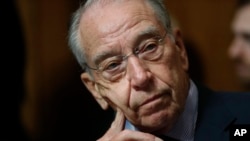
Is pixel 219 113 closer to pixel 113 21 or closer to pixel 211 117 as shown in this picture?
pixel 211 117

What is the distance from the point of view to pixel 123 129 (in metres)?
2.41

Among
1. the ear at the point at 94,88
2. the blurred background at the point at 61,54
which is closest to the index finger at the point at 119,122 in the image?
the ear at the point at 94,88

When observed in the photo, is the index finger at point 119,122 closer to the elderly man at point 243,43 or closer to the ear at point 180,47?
the ear at point 180,47

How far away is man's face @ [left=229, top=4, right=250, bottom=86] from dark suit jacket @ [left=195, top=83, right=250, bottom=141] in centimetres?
136

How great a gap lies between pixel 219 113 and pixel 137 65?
400mm

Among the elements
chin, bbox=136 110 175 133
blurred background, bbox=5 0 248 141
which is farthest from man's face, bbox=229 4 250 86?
chin, bbox=136 110 175 133

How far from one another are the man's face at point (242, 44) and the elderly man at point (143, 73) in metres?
1.44

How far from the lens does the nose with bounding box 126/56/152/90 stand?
2.24 meters

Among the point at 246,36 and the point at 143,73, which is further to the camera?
the point at 246,36

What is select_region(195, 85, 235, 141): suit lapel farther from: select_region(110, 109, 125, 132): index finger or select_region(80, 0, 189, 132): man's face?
select_region(110, 109, 125, 132): index finger

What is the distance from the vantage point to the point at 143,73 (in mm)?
2250

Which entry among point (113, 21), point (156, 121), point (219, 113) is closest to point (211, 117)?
point (219, 113)

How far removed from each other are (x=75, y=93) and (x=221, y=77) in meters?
1.18

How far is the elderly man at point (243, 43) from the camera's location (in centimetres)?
388
